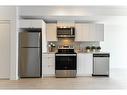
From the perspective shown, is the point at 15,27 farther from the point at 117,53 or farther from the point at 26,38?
the point at 117,53

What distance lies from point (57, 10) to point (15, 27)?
4.71ft

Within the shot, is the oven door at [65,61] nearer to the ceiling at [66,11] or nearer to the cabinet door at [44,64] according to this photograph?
the cabinet door at [44,64]

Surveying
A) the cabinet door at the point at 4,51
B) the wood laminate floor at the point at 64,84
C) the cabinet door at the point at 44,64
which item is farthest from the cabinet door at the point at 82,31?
the cabinet door at the point at 4,51

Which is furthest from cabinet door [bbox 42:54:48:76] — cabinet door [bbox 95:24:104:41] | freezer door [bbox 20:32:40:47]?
cabinet door [bbox 95:24:104:41]

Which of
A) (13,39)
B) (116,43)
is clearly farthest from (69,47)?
(116,43)

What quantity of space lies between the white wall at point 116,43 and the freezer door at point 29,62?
4.78 metres

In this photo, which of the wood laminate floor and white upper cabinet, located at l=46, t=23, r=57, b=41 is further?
white upper cabinet, located at l=46, t=23, r=57, b=41

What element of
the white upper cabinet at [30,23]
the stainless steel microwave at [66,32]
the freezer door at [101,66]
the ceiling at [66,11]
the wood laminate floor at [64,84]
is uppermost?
the ceiling at [66,11]

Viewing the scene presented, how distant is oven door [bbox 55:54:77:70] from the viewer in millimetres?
7535

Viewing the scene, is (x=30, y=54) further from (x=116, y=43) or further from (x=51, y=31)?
(x=116, y=43)

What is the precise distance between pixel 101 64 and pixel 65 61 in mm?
1216

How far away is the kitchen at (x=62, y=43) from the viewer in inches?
283

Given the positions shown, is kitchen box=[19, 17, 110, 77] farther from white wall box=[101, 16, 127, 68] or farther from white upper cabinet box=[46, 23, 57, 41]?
white wall box=[101, 16, 127, 68]

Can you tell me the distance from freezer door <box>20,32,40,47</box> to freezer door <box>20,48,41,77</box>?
155 millimetres
